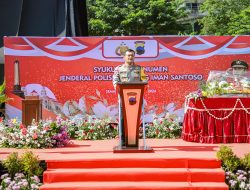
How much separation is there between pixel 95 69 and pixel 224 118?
143 inches

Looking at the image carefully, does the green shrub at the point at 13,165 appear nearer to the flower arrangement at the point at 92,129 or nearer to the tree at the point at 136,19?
the flower arrangement at the point at 92,129

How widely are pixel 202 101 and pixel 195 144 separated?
0.86 metres

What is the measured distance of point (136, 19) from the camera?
89.6ft

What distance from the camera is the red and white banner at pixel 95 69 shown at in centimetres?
1162

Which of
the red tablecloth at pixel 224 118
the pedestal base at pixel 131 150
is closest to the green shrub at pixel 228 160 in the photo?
the pedestal base at pixel 131 150

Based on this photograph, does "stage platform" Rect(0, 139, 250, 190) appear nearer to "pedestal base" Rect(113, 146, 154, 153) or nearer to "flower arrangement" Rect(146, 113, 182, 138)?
"pedestal base" Rect(113, 146, 154, 153)

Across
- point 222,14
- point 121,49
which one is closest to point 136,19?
point 222,14

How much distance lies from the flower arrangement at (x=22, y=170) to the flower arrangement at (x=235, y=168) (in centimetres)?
270

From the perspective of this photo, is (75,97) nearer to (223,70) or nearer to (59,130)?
(59,130)

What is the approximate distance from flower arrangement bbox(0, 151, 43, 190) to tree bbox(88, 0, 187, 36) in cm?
2066

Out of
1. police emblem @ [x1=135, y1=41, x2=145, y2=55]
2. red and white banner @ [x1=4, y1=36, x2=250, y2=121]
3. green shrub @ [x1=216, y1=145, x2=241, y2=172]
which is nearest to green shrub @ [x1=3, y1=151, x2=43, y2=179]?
green shrub @ [x1=216, y1=145, x2=241, y2=172]

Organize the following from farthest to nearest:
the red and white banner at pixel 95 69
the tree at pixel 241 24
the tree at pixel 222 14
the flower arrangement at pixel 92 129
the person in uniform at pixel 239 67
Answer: the tree at pixel 222 14, the tree at pixel 241 24, the red and white banner at pixel 95 69, the person in uniform at pixel 239 67, the flower arrangement at pixel 92 129

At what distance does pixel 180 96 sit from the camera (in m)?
11.7

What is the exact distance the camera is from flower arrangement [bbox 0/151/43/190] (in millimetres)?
6762
